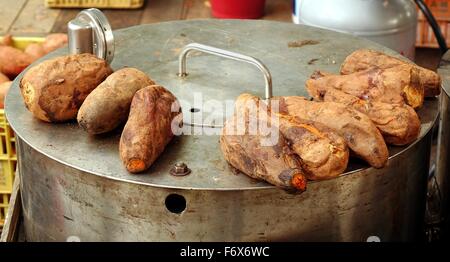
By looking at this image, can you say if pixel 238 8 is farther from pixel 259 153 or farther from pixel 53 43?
pixel 259 153

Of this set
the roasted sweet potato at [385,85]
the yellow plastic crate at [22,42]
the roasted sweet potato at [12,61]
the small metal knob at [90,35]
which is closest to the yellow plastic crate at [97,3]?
the yellow plastic crate at [22,42]

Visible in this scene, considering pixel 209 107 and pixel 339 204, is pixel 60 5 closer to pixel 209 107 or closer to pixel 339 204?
pixel 209 107

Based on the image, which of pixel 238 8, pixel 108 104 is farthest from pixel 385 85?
pixel 238 8

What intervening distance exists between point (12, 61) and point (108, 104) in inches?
41.5

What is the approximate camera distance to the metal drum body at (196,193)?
1.49m

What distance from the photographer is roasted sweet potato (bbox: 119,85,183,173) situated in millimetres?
1503

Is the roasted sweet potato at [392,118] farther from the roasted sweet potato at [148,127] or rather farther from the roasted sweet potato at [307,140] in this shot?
the roasted sweet potato at [148,127]

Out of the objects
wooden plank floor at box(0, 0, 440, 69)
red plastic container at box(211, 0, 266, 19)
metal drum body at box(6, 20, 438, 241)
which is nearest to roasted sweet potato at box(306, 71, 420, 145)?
metal drum body at box(6, 20, 438, 241)

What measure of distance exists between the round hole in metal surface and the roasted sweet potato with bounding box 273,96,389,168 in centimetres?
27

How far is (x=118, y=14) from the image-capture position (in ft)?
12.7

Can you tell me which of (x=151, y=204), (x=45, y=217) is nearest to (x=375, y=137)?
(x=151, y=204)

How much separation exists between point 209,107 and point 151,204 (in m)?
0.30

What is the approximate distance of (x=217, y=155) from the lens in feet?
5.18

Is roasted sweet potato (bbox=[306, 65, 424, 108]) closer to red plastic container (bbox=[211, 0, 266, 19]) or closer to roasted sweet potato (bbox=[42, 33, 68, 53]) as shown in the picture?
roasted sweet potato (bbox=[42, 33, 68, 53])
